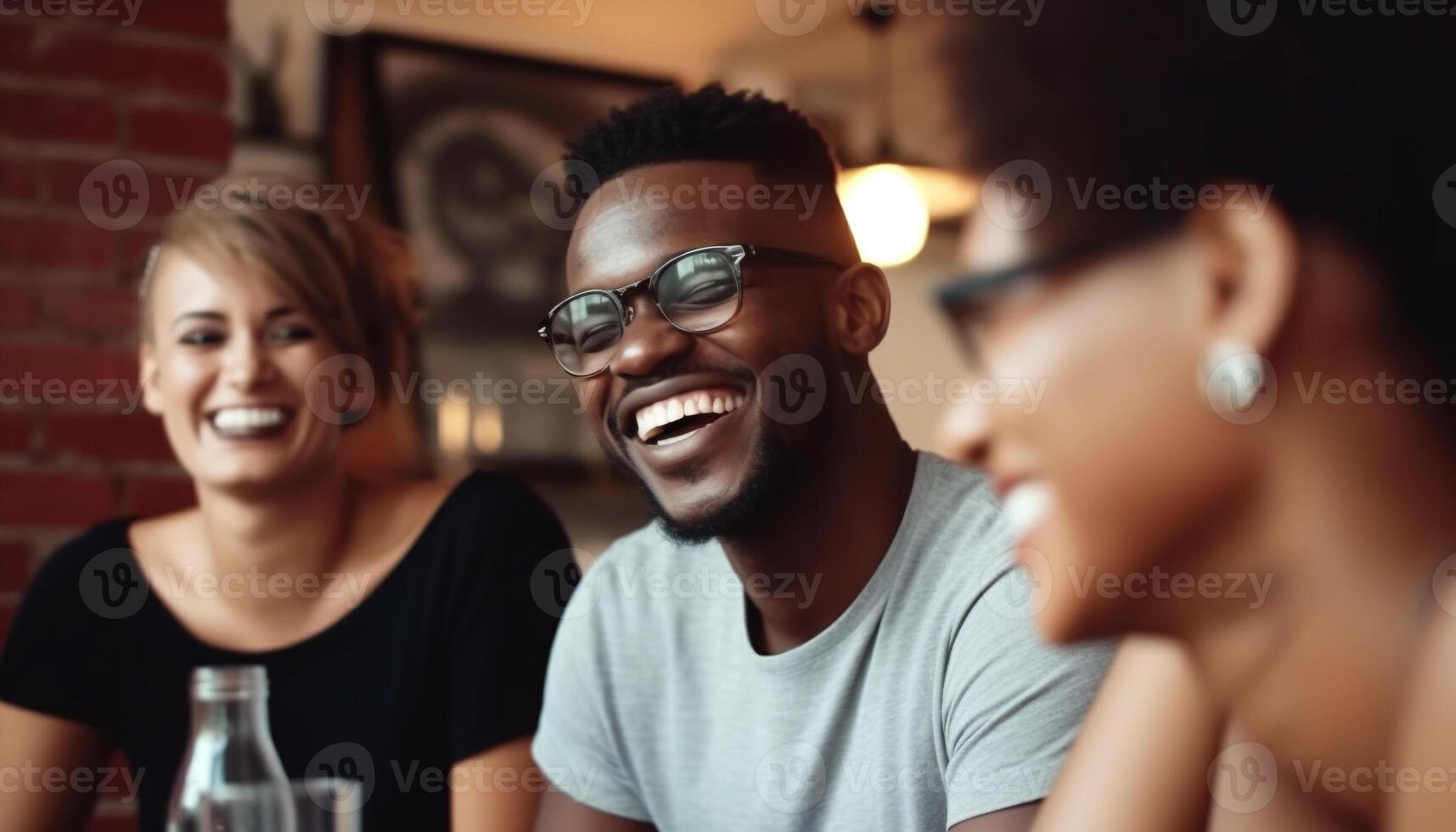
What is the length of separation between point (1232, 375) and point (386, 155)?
2.94m

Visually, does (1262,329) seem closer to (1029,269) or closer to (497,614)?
(1029,269)

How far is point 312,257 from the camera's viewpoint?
1646 millimetres

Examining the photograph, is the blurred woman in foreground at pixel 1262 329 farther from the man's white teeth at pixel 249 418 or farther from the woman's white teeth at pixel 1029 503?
the man's white teeth at pixel 249 418

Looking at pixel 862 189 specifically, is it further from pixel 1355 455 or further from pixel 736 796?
pixel 1355 455

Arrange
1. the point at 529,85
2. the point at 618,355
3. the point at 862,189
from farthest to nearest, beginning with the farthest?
the point at 529,85
the point at 862,189
the point at 618,355

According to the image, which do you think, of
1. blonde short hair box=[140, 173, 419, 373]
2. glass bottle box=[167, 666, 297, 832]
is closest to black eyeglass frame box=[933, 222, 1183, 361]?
glass bottle box=[167, 666, 297, 832]

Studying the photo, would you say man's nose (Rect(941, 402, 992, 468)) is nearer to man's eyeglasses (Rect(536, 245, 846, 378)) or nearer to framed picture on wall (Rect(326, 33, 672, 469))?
man's eyeglasses (Rect(536, 245, 846, 378))

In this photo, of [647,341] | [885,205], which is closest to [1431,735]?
[647,341]

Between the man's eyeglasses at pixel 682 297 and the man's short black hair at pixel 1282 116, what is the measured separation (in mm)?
655

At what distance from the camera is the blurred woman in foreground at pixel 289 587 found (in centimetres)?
160

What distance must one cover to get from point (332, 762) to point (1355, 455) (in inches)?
52.6

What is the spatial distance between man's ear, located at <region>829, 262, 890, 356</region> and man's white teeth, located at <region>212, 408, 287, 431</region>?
0.75m

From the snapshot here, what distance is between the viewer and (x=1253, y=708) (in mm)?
565

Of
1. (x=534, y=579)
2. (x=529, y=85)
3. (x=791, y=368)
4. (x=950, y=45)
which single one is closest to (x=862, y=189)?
(x=529, y=85)
